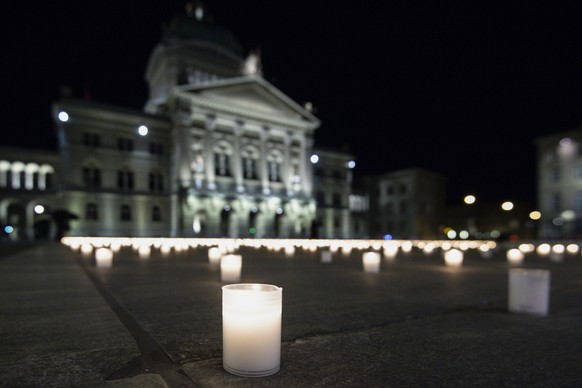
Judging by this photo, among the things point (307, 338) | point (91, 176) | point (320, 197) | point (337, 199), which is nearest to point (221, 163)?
point (91, 176)

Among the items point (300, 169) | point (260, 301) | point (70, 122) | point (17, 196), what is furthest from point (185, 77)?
point (260, 301)

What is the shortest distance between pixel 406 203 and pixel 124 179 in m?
48.4

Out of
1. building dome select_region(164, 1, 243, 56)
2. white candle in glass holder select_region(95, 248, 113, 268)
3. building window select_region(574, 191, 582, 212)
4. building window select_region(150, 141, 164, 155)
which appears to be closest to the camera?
white candle in glass holder select_region(95, 248, 113, 268)

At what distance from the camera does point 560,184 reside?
47.7 m

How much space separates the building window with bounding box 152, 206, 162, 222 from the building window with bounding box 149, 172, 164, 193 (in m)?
2.09

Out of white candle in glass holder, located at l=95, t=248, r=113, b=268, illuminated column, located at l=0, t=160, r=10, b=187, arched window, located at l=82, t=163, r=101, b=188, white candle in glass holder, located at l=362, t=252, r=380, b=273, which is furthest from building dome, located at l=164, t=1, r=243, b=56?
white candle in glass holder, located at l=362, t=252, r=380, b=273

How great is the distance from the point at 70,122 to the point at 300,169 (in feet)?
94.4

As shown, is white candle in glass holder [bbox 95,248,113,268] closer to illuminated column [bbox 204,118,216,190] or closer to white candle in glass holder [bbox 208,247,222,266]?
white candle in glass holder [bbox 208,247,222,266]

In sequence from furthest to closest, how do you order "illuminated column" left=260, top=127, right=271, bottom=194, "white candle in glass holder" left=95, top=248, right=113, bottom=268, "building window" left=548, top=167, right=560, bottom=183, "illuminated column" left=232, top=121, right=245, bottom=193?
"illuminated column" left=260, top=127, right=271, bottom=194, "illuminated column" left=232, top=121, right=245, bottom=193, "building window" left=548, top=167, right=560, bottom=183, "white candle in glass holder" left=95, top=248, right=113, bottom=268

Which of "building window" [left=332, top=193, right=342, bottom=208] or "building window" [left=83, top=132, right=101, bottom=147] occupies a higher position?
"building window" [left=83, top=132, right=101, bottom=147]

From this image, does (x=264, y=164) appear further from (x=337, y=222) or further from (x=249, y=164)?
(x=337, y=222)

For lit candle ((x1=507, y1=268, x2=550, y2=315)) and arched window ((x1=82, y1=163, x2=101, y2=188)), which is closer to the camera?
lit candle ((x1=507, y1=268, x2=550, y2=315))

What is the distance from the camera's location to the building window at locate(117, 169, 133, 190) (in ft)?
155

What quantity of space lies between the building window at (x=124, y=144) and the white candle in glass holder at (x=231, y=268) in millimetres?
42762
